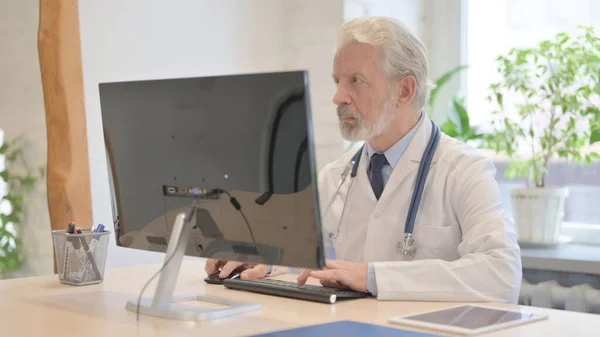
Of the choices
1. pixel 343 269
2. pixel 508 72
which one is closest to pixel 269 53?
pixel 508 72

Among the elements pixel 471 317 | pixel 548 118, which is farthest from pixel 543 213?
pixel 471 317

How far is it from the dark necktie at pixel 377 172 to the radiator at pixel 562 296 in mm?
1018

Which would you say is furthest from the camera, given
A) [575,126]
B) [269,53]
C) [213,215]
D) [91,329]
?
[269,53]

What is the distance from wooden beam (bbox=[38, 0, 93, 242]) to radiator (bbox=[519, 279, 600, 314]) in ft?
5.69

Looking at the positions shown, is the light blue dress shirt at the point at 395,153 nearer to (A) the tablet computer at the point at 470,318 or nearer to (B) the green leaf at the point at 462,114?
(A) the tablet computer at the point at 470,318

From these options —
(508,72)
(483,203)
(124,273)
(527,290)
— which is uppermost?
(508,72)

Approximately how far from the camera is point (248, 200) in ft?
5.38

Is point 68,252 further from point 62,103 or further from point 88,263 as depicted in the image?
point 62,103

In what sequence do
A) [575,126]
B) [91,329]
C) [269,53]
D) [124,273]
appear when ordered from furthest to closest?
[269,53]
[575,126]
[124,273]
[91,329]

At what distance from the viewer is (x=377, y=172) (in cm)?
241

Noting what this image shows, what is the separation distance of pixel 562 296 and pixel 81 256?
69.4 inches

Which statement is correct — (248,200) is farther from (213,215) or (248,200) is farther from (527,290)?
(527,290)

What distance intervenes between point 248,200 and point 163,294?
0.30 m

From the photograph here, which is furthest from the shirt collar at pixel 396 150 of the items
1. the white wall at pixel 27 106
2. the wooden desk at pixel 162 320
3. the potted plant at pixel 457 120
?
the white wall at pixel 27 106
